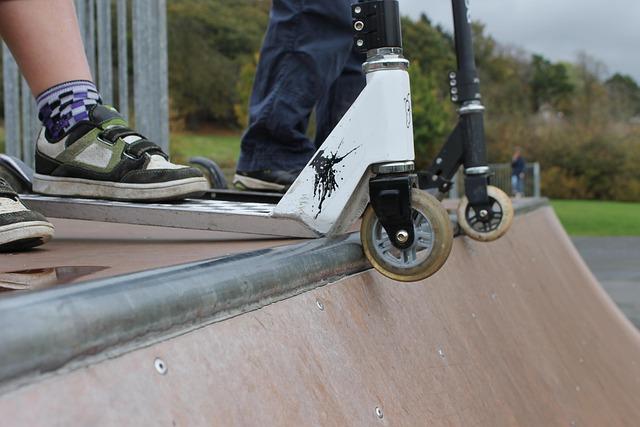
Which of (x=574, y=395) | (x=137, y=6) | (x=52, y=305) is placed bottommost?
(x=574, y=395)

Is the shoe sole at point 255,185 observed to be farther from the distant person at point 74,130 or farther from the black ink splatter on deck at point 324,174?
the black ink splatter on deck at point 324,174

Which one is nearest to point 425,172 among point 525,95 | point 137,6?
point 137,6

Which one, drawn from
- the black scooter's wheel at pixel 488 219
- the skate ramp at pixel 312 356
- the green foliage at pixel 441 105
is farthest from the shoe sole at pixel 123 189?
the green foliage at pixel 441 105

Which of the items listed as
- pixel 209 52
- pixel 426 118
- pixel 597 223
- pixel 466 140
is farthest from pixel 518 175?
pixel 466 140

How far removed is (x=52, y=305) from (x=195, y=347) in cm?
20

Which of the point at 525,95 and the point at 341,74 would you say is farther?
the point at 525,95

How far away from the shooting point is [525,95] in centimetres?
5353

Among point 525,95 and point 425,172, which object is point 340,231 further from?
point 525,95

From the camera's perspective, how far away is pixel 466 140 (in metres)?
2.35

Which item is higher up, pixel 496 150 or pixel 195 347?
pixel 195 347

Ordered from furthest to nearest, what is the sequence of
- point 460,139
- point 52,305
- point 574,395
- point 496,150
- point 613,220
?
point 496,150, point 613,220, point 460,139, point 574,395, point 52,305

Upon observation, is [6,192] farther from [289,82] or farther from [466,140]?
[466,140]

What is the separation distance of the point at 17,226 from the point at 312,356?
0.60 m

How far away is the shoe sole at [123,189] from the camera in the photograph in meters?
1.56
